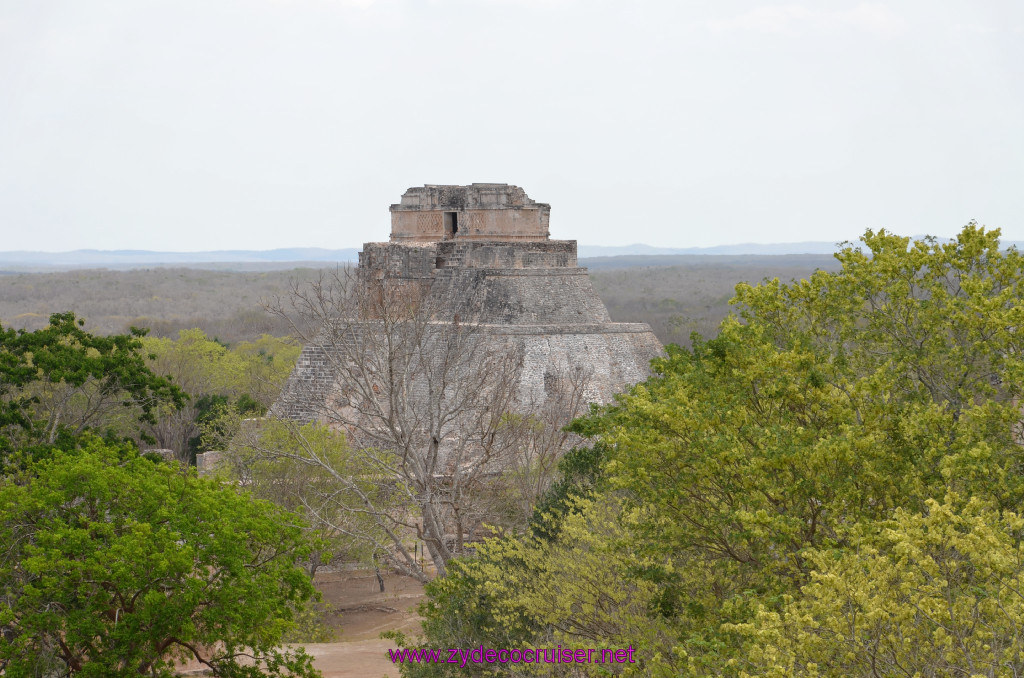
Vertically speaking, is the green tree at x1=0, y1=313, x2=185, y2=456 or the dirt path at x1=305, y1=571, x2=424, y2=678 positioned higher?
the green tree at x1=0, y1=313, x2=185, y2=456

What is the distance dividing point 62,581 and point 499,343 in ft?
49.6

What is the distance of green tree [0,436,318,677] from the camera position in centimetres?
1245

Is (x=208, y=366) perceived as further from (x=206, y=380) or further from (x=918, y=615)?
(x=918, y=615)

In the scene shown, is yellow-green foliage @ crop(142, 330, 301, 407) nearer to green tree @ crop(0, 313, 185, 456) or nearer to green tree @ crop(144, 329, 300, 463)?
green tree @ crop(144, 329, 300, 463)

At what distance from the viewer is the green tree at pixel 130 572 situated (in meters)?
12.4

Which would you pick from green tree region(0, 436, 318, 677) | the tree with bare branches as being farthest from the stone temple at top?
green tree region(0, 436, 318, 677)

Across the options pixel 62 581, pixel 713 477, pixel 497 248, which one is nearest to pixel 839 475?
pixel 713 477

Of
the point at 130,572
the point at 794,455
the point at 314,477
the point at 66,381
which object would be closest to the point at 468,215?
the point at 314,477

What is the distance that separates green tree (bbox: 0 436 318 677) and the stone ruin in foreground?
12.5 m

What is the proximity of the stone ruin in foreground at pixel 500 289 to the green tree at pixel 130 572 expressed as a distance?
1250 cm

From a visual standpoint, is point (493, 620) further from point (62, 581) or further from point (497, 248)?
point (497, 248)

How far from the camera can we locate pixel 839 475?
454 inches

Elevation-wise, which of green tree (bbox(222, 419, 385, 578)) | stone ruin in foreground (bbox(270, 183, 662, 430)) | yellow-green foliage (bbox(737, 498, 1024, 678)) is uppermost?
stone ruin in foreground (bbox(270, 183, 662, 430))

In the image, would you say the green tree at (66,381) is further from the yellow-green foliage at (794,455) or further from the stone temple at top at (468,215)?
the stone temple at top at (468,215)
